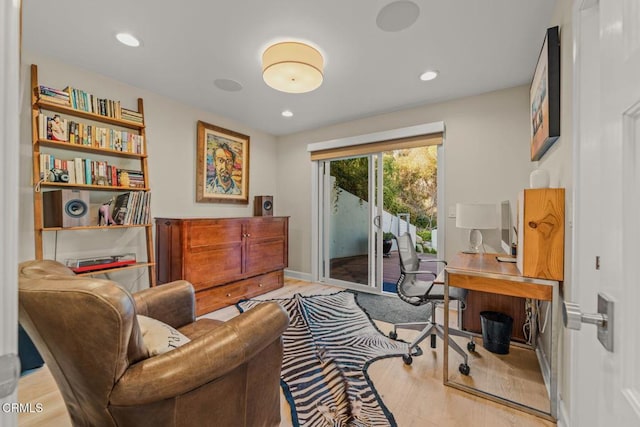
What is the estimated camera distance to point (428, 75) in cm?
262

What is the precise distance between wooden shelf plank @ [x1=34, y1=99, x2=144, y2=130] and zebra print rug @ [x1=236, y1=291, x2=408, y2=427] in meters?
2.29

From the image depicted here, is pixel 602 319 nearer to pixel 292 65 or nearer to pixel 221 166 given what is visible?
pixel 292 65

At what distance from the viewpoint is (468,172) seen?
10.1 feet

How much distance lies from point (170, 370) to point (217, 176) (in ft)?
10.4


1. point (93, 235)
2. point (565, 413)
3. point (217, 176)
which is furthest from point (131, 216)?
point (565, 413)

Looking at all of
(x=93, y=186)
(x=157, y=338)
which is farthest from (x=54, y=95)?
(x=157, y=338)

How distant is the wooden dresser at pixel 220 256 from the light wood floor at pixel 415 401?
1226 mm

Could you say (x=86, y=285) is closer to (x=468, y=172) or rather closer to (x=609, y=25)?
(x=609, y=25)

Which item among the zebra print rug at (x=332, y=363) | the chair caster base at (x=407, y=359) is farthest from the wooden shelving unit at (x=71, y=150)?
the chair caster base at (x=407, y=359)

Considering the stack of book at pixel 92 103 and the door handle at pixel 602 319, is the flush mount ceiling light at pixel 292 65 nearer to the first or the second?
the stack of book at pixel 92 103

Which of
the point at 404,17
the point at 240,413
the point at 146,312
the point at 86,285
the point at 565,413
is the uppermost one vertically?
the point at 404,17

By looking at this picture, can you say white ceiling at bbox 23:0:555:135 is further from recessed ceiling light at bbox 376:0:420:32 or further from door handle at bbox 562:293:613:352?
door handle at bbox 562:293:613:352

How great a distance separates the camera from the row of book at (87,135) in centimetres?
221

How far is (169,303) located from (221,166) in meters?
2.52
